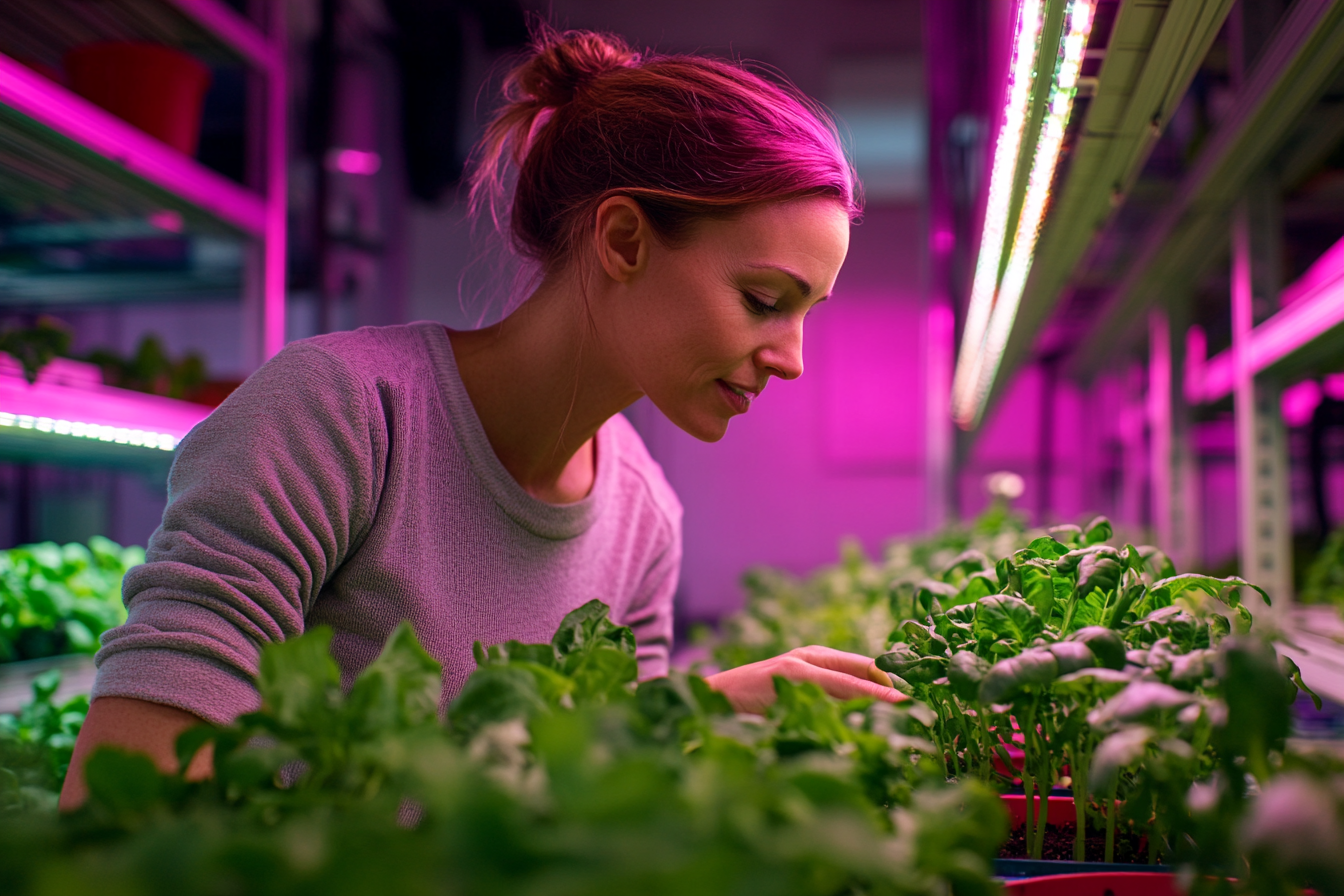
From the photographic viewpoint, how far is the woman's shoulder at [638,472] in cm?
135

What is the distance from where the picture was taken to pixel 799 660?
29.1 inches

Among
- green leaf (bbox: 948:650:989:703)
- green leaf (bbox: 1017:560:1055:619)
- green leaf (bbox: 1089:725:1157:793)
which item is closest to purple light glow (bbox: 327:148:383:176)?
green leaf (bbox: 1017:560:1055:619)

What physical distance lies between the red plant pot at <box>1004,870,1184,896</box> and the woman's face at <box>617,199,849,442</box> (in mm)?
560

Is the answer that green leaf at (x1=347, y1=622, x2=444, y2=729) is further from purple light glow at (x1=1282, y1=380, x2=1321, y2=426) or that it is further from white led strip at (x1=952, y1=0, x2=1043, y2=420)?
purple light glow at (x1=1282, y1=380, x2=1321, y2=426)

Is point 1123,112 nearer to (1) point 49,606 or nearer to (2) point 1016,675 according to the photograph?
(2) point 1016,675

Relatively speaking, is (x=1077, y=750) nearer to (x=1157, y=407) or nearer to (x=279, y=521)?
(x=279, y=521)

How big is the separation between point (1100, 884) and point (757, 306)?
60 centimetres

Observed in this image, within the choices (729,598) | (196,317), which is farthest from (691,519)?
(196,317)

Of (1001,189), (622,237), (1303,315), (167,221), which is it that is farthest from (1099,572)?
(167,221)

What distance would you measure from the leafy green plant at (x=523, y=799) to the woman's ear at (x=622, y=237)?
519mm

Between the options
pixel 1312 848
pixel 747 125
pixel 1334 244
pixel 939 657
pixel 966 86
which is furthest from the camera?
pixel 966 86

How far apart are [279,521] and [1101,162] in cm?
113

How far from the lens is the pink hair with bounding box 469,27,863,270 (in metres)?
0.93

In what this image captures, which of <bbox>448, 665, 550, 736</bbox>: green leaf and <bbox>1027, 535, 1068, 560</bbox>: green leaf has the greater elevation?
<bbox>1027, 535, 1068, 560</bbox>: green leaf
